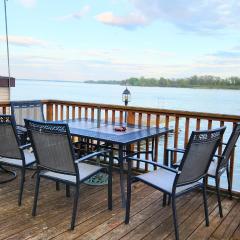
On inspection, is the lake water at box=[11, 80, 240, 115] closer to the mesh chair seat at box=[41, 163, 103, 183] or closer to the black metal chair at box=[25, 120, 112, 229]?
the mesh chair seat at box=[41, 163, 103, 183]

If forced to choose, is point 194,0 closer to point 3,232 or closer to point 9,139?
point 9,139

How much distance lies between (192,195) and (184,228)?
0.90 m

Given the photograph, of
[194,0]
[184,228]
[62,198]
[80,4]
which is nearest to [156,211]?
[184,228]

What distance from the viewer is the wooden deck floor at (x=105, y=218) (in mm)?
2809

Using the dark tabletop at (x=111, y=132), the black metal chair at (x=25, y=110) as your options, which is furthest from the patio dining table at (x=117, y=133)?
the black metal chair at (x=25, y=110)

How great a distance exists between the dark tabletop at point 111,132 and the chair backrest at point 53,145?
2.03 ft

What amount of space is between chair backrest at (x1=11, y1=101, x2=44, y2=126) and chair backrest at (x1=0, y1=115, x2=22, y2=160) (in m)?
1.11

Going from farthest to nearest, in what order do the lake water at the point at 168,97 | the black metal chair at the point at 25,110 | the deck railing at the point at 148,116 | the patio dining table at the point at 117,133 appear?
the lake water at the point at 168,97 < the black metal chair at the point at 25,110 < the deck railing at the point at 148,116 < the patio dining table at the point at 117,133

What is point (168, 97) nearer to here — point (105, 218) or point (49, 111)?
point (49, 111)

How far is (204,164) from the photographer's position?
9.70ft

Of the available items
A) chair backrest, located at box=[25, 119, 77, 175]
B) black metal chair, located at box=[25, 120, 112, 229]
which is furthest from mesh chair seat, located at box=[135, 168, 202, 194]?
chair backrest, located at box=[25, 119, 77, 175]

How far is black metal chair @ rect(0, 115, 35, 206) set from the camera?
3.46 metres

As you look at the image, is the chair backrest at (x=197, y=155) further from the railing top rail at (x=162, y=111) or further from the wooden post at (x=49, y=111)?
the wooden post at (x=49, y=111)

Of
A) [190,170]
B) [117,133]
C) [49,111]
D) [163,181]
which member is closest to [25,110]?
[49,111]
